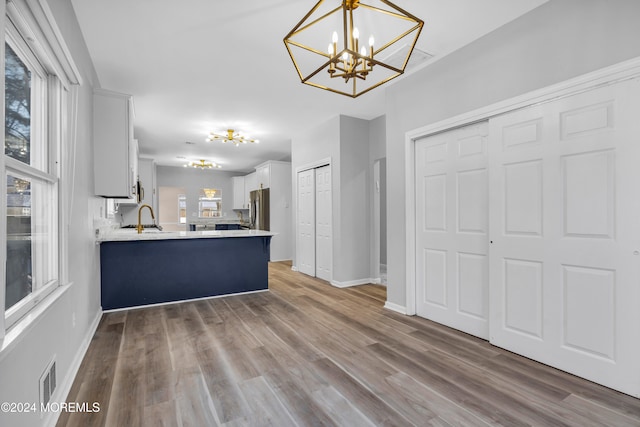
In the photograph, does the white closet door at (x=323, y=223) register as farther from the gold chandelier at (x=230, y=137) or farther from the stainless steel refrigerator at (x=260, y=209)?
the stainless steel refrigerator at (x=260, y=209)

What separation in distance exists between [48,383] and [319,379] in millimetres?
1556

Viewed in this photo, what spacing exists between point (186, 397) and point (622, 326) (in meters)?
2.81

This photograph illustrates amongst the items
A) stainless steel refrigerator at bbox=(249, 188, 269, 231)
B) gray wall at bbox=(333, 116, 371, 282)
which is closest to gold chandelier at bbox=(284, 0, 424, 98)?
gray wall at bbox=(333, 116, 371, 282)

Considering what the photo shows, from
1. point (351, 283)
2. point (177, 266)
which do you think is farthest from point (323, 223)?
point (177, 266)

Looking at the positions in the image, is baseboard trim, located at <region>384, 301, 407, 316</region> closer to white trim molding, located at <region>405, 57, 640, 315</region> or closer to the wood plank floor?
white trim molding, located at <region>405, 57, 640, 315</region>

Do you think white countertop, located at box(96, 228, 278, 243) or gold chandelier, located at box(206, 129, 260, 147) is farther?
gold chandelier, located at box(206, 129, 260, 147)

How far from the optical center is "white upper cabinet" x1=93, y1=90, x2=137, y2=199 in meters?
3.17

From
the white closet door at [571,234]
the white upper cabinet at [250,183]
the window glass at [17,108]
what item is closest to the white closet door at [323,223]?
the white closet door at [571,234]

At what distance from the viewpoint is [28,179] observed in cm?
161

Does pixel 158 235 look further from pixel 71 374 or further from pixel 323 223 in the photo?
pixel 323 223

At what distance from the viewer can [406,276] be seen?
136 inches

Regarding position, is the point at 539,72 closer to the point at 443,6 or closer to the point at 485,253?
the point at 443,6

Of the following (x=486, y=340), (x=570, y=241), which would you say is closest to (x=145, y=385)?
(x=486, y=340)

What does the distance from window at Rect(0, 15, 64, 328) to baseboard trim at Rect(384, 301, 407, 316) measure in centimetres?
314
